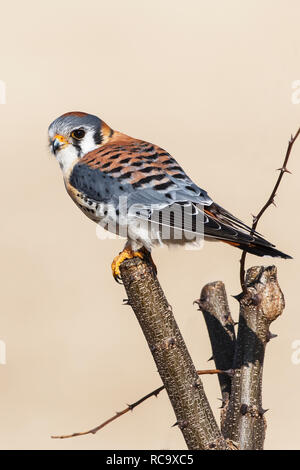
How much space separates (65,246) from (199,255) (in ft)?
4.70

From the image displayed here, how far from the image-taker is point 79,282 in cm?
801

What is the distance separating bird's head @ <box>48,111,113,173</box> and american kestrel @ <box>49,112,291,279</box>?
0.24 m

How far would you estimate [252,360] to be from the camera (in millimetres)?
3504

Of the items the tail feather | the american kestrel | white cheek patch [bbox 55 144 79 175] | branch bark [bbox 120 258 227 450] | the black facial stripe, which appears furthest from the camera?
the black facial stripe

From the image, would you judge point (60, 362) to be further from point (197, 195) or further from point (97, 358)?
point (197, 195)

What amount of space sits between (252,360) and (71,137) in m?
2.11

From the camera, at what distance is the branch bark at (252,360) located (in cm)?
346

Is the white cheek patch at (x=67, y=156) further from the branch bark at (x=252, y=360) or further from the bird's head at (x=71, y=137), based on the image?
the branch bark at (x=252, y=360)

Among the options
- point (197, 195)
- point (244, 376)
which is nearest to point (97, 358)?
point (197, 195)

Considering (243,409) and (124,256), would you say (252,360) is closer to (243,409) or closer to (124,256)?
(243,409)

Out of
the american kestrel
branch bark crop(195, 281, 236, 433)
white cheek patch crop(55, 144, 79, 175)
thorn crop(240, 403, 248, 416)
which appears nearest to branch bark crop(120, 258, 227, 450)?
thorn crop(240, 403, 248, 416)

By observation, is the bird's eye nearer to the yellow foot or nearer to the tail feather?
the yellow foot

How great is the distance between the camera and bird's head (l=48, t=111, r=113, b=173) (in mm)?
4934

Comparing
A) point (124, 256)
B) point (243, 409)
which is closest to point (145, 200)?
point (124, 256)
